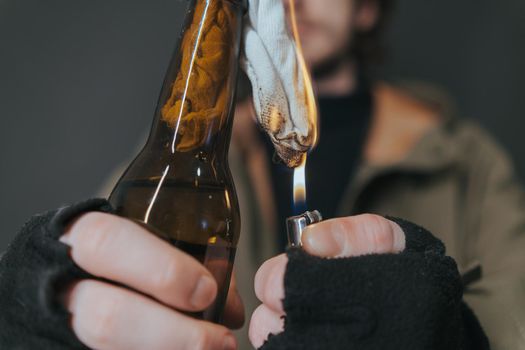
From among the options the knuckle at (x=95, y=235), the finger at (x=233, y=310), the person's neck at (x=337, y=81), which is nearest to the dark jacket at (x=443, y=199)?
the person's neck at (x=337, y=81)

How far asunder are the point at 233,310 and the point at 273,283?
0.28 ft

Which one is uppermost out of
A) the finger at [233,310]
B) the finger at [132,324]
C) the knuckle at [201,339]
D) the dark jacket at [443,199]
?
the finger at [132,324]

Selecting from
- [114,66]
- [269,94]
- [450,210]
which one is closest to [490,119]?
[450,210]

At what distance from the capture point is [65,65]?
1.03 m

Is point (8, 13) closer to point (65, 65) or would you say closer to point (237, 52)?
point (65, 65)

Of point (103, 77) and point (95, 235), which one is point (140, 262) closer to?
point (95, 235)

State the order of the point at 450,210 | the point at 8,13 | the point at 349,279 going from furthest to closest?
the point at 8,13 → the point at 450,210 → the point at 349,279

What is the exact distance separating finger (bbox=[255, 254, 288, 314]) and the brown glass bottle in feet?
0.06

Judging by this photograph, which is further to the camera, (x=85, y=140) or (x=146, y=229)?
(x=85, y=140)

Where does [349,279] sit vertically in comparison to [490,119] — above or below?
above

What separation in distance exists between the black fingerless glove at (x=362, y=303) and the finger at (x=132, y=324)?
0.04 metres

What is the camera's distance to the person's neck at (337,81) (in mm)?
908

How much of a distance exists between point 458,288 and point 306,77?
0.43 ft

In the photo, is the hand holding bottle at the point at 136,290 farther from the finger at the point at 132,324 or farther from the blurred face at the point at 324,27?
the blurred face at the point at 324,27
